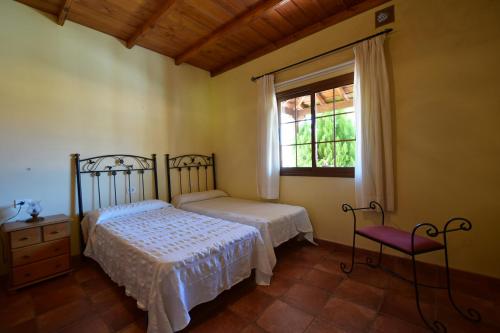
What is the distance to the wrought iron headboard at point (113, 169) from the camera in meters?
2.57

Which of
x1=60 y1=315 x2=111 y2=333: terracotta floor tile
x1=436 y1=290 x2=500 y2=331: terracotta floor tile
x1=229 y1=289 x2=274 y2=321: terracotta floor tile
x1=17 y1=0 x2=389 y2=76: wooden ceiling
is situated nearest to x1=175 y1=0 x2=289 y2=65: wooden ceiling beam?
x1=17 y1=0 x2=389 y2=76: wooden ceiling

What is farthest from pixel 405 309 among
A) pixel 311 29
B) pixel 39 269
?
pixel 39 269

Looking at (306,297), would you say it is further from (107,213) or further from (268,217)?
(107,213)

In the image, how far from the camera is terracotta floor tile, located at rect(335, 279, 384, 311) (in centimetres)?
170

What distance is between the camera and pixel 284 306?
1.70m

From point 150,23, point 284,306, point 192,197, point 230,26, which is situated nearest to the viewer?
point 284,306

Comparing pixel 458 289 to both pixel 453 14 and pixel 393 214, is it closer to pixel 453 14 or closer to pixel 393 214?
pixel 393 214

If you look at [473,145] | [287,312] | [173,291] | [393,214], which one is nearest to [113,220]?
A: [173,291]

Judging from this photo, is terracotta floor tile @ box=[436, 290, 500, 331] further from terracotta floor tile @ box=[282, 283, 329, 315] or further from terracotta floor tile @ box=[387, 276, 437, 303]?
terracotta floor tile @ box=[282, 283, 329, 315]

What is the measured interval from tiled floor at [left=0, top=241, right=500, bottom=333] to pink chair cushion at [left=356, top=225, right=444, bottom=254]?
0.45 metres

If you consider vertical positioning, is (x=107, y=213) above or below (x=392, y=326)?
above

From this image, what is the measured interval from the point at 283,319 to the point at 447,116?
2187 mm

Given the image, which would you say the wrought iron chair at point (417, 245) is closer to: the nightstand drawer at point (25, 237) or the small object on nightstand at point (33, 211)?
the nightstand drawer at point (25, 237)

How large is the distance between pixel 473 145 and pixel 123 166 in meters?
3.74
